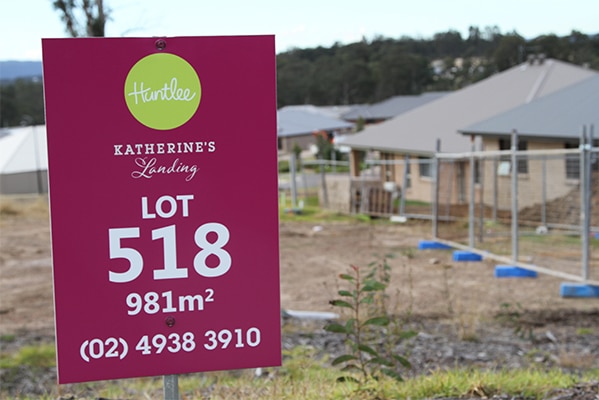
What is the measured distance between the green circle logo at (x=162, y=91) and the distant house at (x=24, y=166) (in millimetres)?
46183

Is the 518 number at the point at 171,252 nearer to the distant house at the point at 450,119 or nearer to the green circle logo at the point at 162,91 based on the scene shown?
the green circle logo at the point at 162,91

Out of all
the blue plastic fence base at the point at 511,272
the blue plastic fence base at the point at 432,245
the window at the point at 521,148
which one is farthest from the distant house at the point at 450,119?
the blue plastic fence base at the point at 511,272

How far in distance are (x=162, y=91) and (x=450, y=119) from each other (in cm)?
3117

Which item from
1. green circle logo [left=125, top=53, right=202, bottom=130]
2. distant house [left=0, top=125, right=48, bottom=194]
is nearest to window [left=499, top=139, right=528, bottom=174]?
green circle logo [left=125, top=53, right=202, bottom=130]

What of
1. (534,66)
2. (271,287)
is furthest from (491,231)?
(271,287)

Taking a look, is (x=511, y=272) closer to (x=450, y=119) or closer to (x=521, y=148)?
(x=521, y=148)

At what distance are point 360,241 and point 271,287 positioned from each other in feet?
61.4

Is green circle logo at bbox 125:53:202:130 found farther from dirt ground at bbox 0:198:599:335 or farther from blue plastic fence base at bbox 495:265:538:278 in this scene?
blue plastic fence base at bbox 495:265:538:278

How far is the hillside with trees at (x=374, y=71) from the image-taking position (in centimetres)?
6912

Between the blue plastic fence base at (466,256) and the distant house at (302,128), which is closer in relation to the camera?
the blue plastic fence base at (466,256)

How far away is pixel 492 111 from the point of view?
3209 cm

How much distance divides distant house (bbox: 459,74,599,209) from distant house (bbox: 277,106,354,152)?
4149 cm

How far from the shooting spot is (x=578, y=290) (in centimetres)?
1263

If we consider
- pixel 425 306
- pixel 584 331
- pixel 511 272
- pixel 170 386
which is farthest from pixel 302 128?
pixel 170 386
